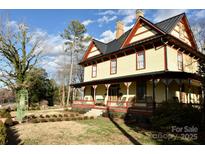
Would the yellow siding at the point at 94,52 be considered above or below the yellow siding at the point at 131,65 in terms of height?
above

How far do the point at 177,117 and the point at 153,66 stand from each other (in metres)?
7.13

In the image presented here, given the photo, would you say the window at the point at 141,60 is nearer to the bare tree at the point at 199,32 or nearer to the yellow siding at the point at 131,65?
the yellow siding at the point at 131,65

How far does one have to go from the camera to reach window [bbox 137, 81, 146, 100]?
1822cm

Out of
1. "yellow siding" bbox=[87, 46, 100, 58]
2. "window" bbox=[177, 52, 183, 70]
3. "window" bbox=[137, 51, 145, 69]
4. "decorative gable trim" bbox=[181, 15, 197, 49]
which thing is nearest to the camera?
"window" bbox=[177, 52, 183, 70]

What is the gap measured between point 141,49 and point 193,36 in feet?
21.5

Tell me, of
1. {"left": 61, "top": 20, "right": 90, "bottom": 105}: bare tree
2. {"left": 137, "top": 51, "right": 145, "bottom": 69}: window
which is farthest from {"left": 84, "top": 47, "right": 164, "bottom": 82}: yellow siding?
{"left": 61, "top": 20, "right": 90, "bottom": 105}: bare tree

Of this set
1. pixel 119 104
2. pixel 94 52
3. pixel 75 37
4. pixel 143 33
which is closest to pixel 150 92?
pixel 119 104

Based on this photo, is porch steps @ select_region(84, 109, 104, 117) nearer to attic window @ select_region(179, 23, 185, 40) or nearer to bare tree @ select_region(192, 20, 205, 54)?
attic window @ select_region(179, 23, 185, 40)

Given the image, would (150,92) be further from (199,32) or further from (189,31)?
(199,32)

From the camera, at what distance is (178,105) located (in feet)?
38.5

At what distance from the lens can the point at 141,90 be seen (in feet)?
60.6

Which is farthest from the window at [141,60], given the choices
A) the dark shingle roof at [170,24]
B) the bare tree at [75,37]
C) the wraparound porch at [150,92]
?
the bare tree at [75,37]

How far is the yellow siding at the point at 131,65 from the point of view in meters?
16.9
